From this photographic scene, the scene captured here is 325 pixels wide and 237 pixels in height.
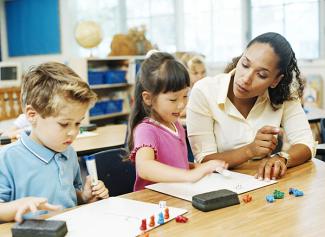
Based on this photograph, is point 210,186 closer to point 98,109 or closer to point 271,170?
point 271,170

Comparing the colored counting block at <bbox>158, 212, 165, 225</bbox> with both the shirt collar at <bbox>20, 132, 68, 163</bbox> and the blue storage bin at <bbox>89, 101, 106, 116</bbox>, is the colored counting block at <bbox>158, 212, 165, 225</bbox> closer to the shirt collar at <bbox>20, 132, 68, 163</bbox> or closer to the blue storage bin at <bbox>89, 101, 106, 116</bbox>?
the shirt collar at <bbox>20, 132, 68, 163</bbox>

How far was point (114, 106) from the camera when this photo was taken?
5344 mm

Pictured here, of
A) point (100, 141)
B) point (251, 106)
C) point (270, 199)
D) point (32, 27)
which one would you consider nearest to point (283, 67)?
point (251, 106)

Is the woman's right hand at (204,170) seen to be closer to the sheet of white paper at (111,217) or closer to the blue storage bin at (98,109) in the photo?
the sheet of white paper at (111,217)

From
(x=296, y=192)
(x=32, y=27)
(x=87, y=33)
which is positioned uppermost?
(x=32, y=27)

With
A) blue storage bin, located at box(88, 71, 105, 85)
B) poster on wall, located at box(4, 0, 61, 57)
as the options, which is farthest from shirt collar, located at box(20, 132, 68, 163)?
poster on wall, located at box(4, 0, 61, 57)

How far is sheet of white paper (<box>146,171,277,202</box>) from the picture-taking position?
121cm

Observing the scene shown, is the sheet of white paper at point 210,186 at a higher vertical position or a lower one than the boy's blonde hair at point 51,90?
lower

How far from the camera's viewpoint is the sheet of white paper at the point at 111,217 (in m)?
0.92

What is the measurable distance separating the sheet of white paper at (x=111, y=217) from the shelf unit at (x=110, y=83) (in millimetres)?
3786

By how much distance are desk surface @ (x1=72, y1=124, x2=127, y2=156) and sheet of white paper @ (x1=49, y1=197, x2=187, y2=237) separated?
121 centimetres

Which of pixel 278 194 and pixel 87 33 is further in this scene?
pixel 87 33

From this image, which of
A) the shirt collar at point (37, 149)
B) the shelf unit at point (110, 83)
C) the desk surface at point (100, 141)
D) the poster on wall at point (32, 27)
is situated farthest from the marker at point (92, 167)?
the poster on wall at point (32, 27)

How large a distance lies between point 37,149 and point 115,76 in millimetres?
4035
